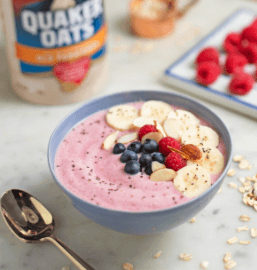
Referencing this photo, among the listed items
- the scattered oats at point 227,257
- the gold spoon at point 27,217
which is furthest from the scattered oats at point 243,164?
the gold spoon at point 27,217

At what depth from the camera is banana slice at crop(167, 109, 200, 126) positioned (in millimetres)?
830

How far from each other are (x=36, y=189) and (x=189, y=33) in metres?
0.92

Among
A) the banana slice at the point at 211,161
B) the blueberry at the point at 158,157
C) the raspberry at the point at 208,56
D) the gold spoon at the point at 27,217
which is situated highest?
the blueberry at the point at 158,157

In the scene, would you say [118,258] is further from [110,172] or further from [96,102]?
[96,102]

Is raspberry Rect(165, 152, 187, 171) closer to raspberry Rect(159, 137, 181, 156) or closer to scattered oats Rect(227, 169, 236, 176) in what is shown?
raspberry Rect(159, 137, 181, 156)

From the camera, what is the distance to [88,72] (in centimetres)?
108

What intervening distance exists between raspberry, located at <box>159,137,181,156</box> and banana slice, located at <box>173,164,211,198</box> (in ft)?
0.20

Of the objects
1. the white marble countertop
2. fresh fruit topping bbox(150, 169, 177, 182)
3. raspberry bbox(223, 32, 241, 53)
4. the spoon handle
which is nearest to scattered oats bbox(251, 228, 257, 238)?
the white marble countertop

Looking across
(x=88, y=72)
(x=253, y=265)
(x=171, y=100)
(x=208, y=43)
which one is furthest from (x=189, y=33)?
(x=253, y=265)

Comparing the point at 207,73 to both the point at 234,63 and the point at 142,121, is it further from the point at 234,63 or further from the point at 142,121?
the point at 142,121

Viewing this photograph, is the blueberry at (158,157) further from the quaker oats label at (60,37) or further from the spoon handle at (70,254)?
the quaker oats label at (60,37)

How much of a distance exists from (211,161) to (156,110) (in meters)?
0.20

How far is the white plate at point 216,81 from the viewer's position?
109 cm

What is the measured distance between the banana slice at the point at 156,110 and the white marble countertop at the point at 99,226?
0.74 ft
